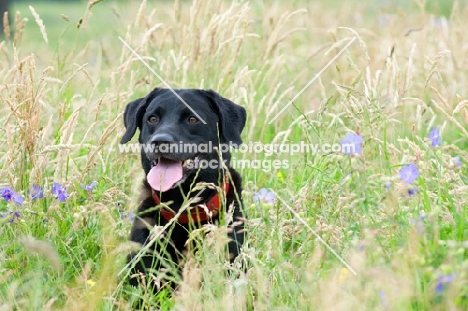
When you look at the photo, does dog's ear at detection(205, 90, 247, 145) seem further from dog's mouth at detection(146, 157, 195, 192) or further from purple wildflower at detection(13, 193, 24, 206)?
purple wildflower at detection(13, 193, 24, 206)

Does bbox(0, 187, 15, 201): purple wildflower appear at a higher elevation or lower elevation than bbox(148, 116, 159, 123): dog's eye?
lower

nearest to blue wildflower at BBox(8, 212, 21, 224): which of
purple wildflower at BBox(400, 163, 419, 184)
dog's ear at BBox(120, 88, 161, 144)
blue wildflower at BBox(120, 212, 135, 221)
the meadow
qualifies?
the meadow

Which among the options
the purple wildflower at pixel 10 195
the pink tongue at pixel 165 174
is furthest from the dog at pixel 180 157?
the purple wildflower at pixel 10 195

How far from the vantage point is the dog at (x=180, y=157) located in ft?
13.5

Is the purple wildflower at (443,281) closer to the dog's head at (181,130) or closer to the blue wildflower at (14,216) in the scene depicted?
the dog's head at (181,130)

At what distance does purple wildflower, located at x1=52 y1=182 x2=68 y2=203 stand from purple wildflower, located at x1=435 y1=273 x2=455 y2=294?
2134 mm

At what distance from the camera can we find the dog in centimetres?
413

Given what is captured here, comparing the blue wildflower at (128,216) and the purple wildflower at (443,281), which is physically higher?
the purple wildflower at (443,281)

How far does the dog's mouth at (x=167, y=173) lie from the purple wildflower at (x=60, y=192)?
1.58 feet

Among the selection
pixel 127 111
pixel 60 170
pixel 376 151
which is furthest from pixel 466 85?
pixel 60 170

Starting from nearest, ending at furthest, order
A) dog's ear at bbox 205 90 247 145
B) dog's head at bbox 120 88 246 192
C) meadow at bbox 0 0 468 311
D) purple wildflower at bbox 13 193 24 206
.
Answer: meadow at bbox 0 0 468 311 < purple wildflower at bbox 13 193 24 206 < dog's head at bbox 120 88 246 192 < dog's ear at bbox 205 90 247 145

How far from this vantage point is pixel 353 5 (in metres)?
10.5

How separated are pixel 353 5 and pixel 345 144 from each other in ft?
25.8

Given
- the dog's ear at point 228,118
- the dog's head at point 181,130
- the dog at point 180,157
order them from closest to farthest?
the dog at point 180,157
the dog's head at point 181,130
the dog's ear at point 228,118
